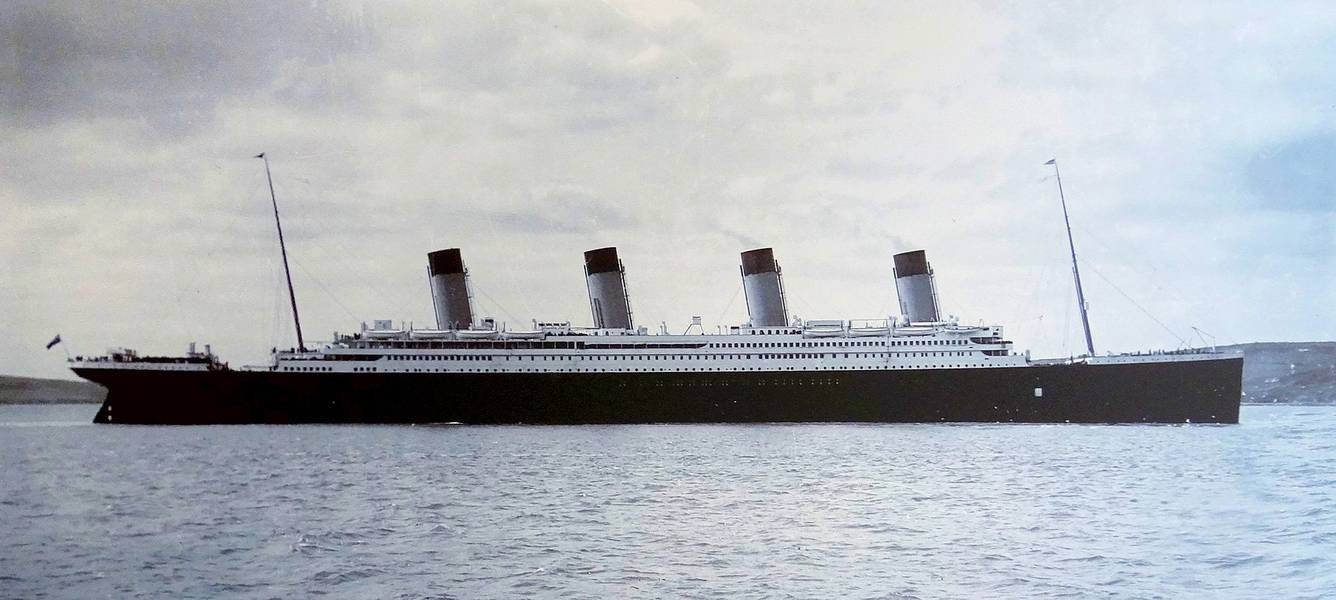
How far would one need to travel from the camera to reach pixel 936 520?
11609 mm

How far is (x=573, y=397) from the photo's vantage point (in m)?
27.5

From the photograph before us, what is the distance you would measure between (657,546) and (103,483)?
7.88m

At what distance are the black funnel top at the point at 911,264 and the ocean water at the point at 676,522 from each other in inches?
293

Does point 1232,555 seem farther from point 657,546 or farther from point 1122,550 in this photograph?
point 657,546

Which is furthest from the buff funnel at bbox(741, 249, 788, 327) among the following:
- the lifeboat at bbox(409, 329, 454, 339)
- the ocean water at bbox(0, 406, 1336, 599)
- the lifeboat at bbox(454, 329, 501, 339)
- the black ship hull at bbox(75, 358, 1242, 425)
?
the ocean water at bbox(0, 406, 1336, 599)

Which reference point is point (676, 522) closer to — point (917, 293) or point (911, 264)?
point (911, 264)

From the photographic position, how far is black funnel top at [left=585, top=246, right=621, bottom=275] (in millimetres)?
26092

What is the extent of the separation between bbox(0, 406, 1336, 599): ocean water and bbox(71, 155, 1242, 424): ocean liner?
27.7 feet

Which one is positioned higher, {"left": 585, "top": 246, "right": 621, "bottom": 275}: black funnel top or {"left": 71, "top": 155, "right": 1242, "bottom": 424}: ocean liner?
{"left": 585, "top": 246, "right": 621, "bottom": 275}: black funnel top

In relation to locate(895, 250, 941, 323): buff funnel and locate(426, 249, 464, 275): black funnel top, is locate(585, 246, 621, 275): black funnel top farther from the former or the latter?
locate(895, 250, 941, 323): buff funnel

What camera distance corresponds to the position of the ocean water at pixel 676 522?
941 cm

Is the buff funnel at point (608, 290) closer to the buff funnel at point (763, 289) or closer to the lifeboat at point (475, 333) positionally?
the lifeboat at point (475, 333)

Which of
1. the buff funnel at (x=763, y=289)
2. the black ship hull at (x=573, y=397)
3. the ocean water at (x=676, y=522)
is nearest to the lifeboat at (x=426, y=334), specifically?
the black ship hull at (x=573, y=397)

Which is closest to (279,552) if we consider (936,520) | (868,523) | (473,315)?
(868,523)
